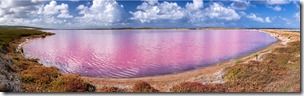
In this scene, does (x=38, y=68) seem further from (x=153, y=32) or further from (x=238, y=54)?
(x=238, y=54)

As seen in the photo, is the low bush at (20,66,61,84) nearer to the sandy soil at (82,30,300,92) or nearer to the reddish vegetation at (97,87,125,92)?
the sandy soil at (82,30,300,92)

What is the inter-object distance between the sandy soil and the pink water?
0.12 meters

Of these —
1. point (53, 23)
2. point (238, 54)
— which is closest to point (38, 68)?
point (53, 23)

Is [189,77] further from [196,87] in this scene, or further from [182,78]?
[196,87]

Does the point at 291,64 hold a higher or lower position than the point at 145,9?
lower

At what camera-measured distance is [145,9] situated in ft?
27.4

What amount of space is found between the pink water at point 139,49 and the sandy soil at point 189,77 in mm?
121

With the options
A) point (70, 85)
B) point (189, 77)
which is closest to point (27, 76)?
point (70, 85)

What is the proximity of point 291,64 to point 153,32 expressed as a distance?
2909 millimetres

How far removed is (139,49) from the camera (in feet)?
28.9

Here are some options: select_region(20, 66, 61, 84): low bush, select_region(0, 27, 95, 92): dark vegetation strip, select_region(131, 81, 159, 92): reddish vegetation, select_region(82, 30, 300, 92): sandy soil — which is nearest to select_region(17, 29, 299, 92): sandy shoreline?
select_region(82, 30, 300, 92): sandy soil

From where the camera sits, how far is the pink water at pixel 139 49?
27.6 feet

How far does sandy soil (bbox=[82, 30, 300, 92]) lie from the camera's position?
8047 mm

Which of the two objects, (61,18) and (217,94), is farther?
(61,18)
